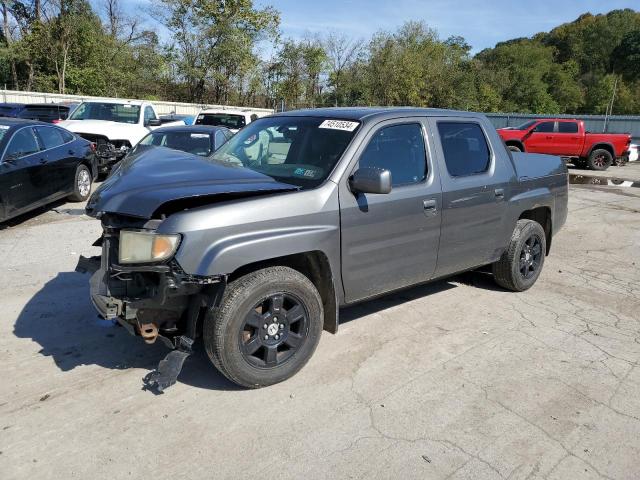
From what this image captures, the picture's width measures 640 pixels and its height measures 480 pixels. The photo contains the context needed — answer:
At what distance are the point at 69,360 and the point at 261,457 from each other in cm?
183

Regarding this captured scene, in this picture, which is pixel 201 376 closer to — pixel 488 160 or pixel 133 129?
pixel 488 160

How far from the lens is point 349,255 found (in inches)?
148

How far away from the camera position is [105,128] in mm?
12312

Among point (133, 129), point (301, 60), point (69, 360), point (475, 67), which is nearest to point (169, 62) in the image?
point (301, 60)

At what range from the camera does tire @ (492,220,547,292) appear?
528 cm

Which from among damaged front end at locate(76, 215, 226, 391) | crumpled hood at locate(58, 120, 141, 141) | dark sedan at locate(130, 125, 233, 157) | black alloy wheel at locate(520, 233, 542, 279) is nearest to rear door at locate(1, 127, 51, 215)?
dark sedan at locate(130, 125, 233, 157)

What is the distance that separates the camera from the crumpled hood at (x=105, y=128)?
12141mm

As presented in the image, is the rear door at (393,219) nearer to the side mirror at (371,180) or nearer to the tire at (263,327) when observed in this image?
the side mirror at (371,180)

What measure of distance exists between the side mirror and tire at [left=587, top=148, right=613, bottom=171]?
62.4ft

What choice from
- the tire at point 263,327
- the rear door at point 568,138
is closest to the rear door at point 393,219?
the tire at point 263,327

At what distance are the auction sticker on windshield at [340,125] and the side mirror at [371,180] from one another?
0.44m

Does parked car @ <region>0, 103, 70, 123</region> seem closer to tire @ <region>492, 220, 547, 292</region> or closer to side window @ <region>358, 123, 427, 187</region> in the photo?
side window @ <region>358, 123, 427, 187</region>

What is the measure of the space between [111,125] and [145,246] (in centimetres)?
1052

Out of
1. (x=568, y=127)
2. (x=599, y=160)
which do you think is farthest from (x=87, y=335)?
(x=599, y=160)
